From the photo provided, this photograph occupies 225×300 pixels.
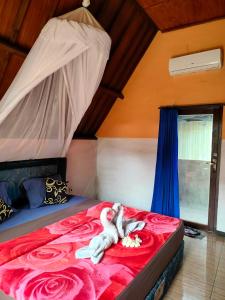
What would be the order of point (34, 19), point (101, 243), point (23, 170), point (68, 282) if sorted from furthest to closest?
point (23, 170) → point (34, 19) → point (101, 243) → point (68, 282)

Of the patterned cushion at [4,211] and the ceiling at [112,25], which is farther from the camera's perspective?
the patterned cushion at [4,211]

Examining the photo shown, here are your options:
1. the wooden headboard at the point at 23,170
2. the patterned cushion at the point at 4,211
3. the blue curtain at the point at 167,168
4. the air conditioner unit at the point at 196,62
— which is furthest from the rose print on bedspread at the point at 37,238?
the air conditioner unit at the point at 196,62

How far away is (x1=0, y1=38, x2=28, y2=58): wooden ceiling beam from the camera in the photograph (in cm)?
232

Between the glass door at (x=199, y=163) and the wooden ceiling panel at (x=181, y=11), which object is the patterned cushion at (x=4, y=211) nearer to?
the glass door at (x=199, y=163)

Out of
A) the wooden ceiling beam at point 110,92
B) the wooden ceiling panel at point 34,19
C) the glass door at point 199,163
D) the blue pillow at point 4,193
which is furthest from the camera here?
the wooden ceiling beam at point 110,92

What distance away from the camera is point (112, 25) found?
314 centimetres

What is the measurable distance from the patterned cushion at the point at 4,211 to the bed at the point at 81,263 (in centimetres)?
25

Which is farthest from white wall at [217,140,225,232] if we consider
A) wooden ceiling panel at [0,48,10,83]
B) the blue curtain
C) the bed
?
wooden ceiling panel at [0,48,10,83]

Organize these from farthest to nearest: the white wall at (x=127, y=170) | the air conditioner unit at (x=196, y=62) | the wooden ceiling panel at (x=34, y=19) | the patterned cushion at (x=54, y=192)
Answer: the white wall at (x=127, y=170)
the air conditioner unit at (x=196, y=62)
the patterned cushion at (x=54, y=192)
the wooden ceiling panel at (x=34, y=19)

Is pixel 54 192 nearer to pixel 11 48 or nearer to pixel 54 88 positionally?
pixel 54 88

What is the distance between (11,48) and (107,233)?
2.06m

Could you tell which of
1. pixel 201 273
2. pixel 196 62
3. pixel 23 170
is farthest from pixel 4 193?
pixel 196 62

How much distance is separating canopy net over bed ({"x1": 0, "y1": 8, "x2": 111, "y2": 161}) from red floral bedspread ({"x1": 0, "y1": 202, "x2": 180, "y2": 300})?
125cm

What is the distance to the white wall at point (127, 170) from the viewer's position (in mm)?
4156
